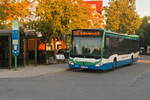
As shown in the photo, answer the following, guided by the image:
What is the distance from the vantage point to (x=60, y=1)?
27.5 m

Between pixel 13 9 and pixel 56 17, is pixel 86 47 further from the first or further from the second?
pixel 13 9

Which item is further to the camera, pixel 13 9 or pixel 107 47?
pixel 13 9

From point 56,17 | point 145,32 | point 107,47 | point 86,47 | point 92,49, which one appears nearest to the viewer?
point 92,49

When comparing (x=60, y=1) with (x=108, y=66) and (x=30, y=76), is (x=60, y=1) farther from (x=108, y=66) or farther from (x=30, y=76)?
(x=30, y=76)

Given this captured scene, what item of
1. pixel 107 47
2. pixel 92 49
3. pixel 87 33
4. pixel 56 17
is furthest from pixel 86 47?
pixel 56 17

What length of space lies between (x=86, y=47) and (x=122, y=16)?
40.9 m

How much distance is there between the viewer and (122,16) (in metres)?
59.7

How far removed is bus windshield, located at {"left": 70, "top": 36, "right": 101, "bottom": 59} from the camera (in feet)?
65.4

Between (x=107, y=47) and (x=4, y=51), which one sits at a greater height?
(x=107, y=47)

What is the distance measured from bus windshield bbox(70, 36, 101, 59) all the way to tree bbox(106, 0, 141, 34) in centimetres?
3811

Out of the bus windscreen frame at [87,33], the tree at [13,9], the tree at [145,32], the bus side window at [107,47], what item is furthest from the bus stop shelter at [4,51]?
the tree at [145,32]

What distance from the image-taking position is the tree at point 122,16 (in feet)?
192

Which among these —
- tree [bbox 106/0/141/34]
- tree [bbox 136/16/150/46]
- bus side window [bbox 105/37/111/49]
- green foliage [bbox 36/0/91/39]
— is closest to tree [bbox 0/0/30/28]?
green foliage [bbox 36/0/91/39]

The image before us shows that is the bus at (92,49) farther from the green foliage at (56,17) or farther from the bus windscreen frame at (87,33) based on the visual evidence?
the green foliage at (56,17)
